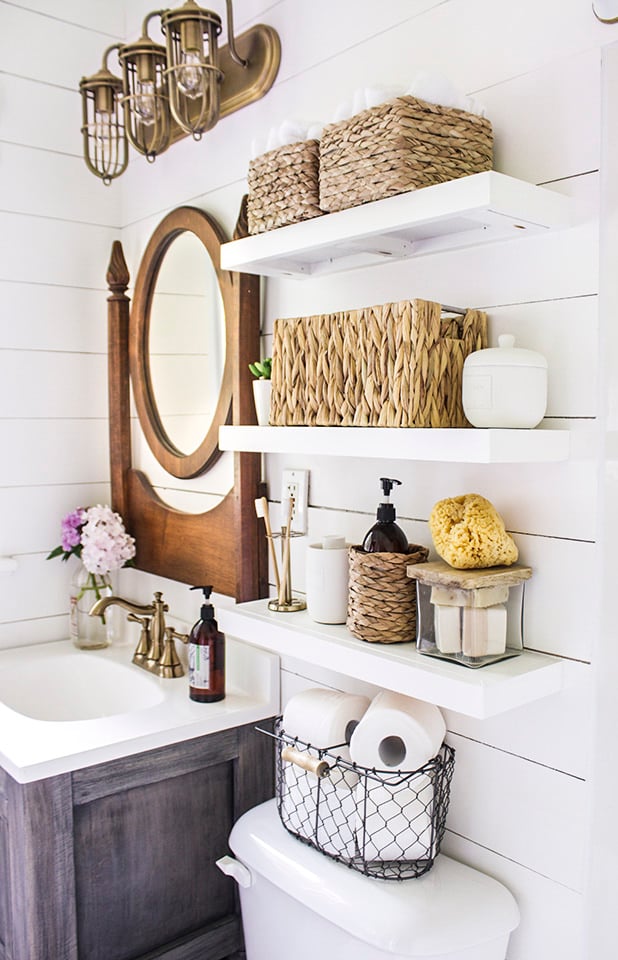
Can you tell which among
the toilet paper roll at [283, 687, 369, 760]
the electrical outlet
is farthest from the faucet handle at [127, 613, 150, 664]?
the toilet paper roll at [283, 687, 369, 760]

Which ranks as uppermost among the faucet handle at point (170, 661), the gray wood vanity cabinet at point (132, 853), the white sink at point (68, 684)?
the faucet handle at point (170, 661)

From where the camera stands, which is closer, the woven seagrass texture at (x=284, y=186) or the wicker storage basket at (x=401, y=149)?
the wicker storage basket at (x=401, y=149)

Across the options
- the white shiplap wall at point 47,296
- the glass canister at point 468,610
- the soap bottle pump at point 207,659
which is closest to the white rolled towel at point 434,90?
the glass canister at point 468,610

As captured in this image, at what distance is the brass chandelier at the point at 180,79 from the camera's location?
1.48 m

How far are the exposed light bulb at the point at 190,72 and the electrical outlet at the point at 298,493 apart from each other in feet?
2.33

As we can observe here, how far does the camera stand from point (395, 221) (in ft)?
3.71

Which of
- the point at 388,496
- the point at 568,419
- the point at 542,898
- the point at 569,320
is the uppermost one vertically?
the point at 569,320

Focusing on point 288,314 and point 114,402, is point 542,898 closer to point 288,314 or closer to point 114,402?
point 288,314

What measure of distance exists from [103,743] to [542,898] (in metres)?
0.75

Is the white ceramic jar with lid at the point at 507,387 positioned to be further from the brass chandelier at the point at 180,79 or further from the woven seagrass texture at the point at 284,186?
the brass chandelier at the point at 180,79

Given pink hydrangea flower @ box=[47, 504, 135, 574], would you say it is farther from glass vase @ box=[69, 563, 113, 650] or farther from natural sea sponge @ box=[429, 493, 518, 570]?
natural sea sponge @ box=[429, 493, 518, 570]

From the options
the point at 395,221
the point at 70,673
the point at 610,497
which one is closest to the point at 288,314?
the point at 395,221

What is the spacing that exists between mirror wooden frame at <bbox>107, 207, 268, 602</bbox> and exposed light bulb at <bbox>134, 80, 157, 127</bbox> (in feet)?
0.91

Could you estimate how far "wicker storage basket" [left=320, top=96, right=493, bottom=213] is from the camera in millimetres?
1106
